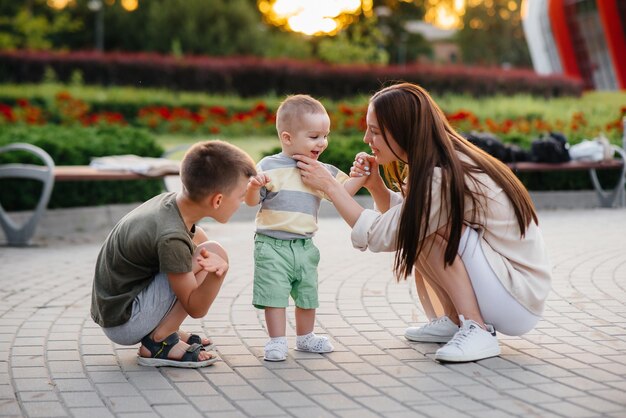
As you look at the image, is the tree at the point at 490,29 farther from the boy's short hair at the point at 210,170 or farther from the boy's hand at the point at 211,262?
the boy's hand at the point at 211,262

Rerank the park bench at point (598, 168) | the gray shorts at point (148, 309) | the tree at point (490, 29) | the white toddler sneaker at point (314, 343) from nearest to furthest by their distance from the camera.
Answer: the gray shorts at point (148, 309) → the white toddler sneaker at point (314, 343) → the park bench at point (598, 168) → the tree at point (490, 29)

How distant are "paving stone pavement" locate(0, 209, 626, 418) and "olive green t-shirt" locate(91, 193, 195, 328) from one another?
1.02ft

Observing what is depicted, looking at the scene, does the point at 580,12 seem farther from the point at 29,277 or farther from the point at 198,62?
the point at 29,277

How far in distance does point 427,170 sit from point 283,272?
81 cm

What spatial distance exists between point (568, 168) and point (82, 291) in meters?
7.30

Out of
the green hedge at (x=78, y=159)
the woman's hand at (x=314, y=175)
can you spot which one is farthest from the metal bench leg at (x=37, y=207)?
the woman's hand at (x=314, y=175)

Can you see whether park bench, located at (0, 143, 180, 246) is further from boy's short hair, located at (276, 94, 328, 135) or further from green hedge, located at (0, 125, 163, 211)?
boy's short hair, located at (276, 94, 328, 135)

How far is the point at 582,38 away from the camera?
36.1m

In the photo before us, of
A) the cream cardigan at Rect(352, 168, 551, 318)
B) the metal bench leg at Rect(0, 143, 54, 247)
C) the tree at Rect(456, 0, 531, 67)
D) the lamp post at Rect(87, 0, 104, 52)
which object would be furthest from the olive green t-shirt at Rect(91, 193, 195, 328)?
→ the tree at Rect(456, 0, 531, 67)

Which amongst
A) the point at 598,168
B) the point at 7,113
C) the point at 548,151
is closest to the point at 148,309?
the point at 548,151

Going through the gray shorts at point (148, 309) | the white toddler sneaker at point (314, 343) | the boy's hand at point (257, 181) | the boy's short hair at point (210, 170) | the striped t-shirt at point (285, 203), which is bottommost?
the white toddler sneaker at point (314, 343)

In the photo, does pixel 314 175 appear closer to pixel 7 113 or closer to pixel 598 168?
pixel 598 168

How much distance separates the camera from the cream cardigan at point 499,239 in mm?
4289

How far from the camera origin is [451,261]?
4.28 m
